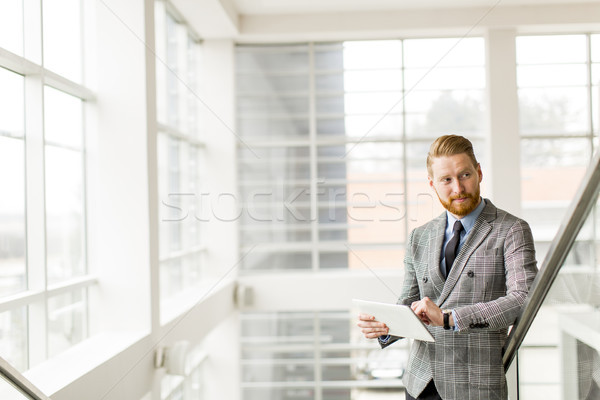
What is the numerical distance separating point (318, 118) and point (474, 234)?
4.66 meters

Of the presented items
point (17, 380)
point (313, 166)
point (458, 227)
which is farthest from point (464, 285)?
point (313, 166)

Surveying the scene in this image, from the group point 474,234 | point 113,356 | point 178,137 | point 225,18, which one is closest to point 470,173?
point 474,234

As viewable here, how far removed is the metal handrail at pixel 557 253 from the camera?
1.55 metres

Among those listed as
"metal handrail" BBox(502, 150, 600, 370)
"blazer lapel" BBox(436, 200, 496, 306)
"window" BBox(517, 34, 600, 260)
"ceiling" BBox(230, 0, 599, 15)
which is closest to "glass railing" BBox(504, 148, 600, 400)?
"metal handrail" BBox(502, 150, 600, 370)

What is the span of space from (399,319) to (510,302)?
348 millimetres

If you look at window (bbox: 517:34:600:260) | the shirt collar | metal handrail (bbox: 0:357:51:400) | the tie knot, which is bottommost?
metal handrail (bbox: 0:357:51:400)

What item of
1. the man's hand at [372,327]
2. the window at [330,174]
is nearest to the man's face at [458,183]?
the man's hand at [372,327]

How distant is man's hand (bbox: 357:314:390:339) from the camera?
7.07 ft

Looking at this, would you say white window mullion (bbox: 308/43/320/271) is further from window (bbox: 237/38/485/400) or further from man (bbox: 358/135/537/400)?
man (bbox: 358/135/537/400)

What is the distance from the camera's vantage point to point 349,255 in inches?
256

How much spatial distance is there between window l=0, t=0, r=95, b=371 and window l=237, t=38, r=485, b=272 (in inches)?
123

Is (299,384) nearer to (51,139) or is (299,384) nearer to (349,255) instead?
(349,255)

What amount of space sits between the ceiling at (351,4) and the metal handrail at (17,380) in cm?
459

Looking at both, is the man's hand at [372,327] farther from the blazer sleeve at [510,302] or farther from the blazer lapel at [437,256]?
the blazer sleeve at [510,302]
